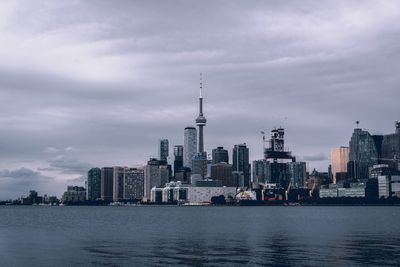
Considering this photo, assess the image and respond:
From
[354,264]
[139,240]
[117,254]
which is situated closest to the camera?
[354,264]

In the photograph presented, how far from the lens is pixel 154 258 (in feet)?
307

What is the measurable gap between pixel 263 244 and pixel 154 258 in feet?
108

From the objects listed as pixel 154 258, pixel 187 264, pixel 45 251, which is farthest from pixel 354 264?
pixel 45 251

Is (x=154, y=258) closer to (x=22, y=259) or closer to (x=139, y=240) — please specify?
(x=22, y=259)

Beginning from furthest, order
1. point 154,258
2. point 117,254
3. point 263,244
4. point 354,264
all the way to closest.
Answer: point 263,244
point 117,254
point 154,258
point 354,264

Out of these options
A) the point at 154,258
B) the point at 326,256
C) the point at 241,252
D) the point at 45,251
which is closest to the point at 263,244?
the point at 241,252

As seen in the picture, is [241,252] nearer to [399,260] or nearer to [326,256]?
[326,256]

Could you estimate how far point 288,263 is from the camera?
86.1 meters

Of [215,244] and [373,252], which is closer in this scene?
[373,252]

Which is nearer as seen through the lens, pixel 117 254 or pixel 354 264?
pixel 354 264

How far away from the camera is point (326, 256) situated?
9488 centimetres

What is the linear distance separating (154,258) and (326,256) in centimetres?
2839

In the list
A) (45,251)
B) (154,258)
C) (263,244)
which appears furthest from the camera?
(263,244)

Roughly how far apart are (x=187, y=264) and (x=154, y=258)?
9.36 metres
